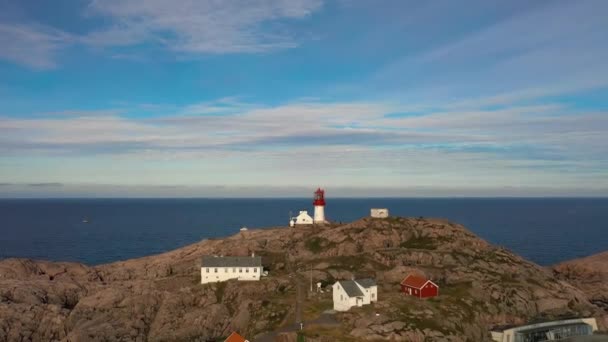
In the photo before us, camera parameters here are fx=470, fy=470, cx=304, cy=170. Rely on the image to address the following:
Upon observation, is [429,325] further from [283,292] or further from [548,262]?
[548,262]

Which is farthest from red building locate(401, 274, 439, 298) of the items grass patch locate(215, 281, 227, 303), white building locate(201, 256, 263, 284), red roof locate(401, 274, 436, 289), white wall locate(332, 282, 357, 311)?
grass patch locate(215, 281, 227, 303)

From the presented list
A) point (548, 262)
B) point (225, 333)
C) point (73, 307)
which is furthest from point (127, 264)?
point (548, 262)

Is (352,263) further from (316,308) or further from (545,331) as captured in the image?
(545,331)

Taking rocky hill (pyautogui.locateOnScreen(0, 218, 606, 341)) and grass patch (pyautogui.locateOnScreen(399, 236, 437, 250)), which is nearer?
rocky hill (pyautogui.locateOnScreen(0, 218, 606, 341))

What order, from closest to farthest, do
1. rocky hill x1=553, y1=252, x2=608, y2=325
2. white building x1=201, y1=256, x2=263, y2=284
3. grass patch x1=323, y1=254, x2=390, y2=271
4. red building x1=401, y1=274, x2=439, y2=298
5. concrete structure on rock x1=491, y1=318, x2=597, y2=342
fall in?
concrete structure on rock x1=491, y1=318, x2=597, y2=342 < red building x1=401, y1=274, x2=439, y2=298 < white building x1=201, y1=256, x2=263, y2=284 < grass patch x1=323, y1=254, x2=390, y2=271 < rocky hill x1=553, y1=252, x2=608, y2=325

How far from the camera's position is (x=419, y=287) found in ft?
230

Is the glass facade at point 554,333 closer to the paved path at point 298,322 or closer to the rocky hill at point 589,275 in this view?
the rocky hill at point 589,275

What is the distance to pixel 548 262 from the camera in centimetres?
13788

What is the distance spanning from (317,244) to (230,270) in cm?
2204

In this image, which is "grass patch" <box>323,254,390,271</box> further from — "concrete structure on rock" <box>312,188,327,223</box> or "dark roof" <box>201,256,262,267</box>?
"concrete structure on rock" <box>312,188,327,223</box>

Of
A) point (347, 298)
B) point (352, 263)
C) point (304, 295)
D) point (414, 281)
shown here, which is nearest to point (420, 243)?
point (352, 263)

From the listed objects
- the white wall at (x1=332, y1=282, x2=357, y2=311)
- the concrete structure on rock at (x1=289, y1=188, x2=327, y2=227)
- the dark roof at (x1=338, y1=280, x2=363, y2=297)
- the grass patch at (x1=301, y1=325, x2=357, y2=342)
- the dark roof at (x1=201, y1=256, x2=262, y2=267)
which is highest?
the concrete structure on rock at (x1=289, y1=188, x2=327, y2=227)

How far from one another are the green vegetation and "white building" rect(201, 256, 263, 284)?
54.0ft

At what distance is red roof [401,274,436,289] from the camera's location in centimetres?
7050
